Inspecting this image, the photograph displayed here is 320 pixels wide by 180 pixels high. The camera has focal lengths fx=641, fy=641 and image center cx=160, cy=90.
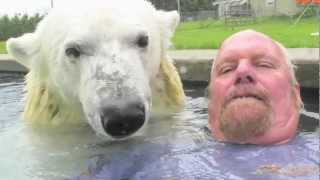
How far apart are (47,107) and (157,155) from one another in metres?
0.81

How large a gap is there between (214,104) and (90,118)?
0.81 meters

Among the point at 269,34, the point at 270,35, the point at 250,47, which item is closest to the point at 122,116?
the point at 250,47

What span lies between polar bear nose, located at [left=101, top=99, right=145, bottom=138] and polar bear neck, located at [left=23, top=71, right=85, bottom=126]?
2.62 feet

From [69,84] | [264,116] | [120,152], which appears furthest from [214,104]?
[69,84]

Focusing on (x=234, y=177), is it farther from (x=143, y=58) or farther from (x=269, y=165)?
(x=143, y=58)

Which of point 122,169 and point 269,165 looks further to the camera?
point 122,169

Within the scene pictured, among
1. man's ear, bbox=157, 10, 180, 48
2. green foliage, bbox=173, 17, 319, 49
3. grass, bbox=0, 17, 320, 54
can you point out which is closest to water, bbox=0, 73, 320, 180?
man's ear, bbox=157, 10, 180, 48

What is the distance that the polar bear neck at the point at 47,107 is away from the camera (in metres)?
3.72

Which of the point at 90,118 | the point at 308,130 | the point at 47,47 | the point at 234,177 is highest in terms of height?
the point at 47,47

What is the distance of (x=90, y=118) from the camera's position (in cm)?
297

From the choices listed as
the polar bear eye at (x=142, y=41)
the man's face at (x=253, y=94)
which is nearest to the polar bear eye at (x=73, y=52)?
the polar bear eye at (x=142, y=41)

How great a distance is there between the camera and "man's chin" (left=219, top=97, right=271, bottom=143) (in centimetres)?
A: 324

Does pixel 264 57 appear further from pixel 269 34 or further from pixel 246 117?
pixel 269 34

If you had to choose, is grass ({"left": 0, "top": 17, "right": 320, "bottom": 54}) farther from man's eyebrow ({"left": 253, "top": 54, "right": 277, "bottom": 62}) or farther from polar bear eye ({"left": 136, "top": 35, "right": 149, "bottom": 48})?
polar bear eye ({"left": 136, "top": 35, "right": 149, "bottom": 48})
